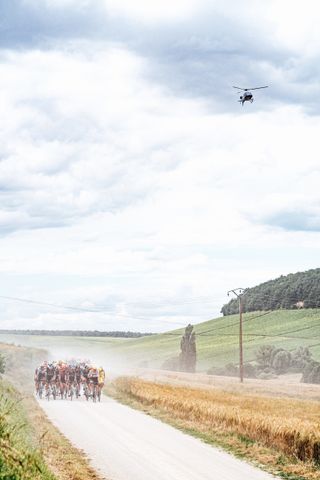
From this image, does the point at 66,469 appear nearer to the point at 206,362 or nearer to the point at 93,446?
the point at 93,446

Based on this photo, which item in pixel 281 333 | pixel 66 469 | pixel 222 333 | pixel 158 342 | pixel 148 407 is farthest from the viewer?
pixel 158 342

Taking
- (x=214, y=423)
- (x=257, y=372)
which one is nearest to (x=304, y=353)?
(x=257, y=372)

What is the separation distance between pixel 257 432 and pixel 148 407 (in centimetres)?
1593

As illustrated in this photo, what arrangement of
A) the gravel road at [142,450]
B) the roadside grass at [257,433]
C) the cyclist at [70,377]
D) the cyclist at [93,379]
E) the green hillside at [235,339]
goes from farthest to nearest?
the green hillside at [235,339] → the cyclist at [70,377] → the cyclist at [93,379] → the roadside grass at [257,433] → the gravel road at [142,450]

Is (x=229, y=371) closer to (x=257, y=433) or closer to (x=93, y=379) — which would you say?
(x=93, y=379)

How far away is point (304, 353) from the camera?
376 feet

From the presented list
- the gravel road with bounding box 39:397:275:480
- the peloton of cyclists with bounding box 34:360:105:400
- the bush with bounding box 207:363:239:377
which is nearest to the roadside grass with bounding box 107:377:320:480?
the gravel road with bounding box 39:397:275:480

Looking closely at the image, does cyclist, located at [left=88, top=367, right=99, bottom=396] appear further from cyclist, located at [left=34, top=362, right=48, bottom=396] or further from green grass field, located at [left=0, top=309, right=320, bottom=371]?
green grass field, located at [left=0, top=309, right=320, bottom=371]

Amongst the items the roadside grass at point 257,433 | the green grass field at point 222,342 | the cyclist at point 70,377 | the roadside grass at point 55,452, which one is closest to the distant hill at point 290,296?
the green grass field at point 222,342

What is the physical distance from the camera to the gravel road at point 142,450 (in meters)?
18.9

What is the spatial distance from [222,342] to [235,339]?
3493 mm

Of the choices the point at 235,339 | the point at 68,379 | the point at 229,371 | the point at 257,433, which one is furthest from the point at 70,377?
the point at 235,339

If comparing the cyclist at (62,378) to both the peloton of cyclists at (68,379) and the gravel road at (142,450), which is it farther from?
the gravel road at (142,450)

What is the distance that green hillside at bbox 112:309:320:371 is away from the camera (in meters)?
141
